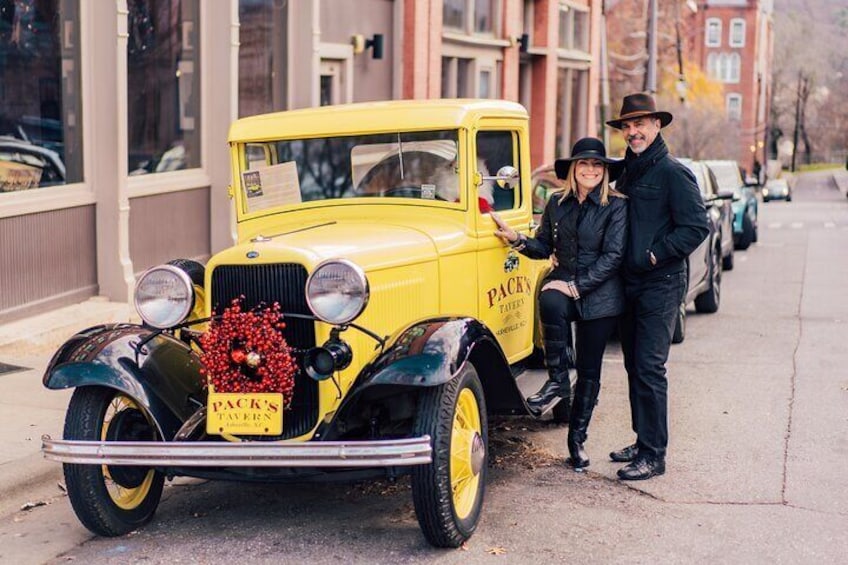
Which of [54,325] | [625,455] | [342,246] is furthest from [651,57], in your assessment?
[342,246]

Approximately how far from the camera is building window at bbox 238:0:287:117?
14359 mm

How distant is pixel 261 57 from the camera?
14859 millimetres

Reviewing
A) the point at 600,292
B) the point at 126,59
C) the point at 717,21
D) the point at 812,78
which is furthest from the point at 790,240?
the point at 812,78

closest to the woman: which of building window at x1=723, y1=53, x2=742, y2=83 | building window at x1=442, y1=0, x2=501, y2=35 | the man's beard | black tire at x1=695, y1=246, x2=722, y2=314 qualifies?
the man's beard

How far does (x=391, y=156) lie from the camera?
6.75 metres

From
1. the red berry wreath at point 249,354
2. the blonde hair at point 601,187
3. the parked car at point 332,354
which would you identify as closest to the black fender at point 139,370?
the parked car at point 332,354

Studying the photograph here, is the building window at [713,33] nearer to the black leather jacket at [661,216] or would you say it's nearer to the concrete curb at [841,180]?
the concrete curb at [841,180]

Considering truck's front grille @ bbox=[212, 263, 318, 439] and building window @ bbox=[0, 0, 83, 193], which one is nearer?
truck's front grille @ bbox=[212, 263, 318, 439]

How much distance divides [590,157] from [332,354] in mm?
2029

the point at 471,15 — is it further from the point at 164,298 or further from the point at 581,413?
the point at 164,298

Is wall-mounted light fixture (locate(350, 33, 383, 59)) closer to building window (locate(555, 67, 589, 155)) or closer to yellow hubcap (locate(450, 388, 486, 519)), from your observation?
building window (locate(555, 67, 589, 155))

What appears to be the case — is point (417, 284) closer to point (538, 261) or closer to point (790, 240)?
point (538, 261)

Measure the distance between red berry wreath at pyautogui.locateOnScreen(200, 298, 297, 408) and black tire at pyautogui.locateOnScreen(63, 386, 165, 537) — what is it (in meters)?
0.61

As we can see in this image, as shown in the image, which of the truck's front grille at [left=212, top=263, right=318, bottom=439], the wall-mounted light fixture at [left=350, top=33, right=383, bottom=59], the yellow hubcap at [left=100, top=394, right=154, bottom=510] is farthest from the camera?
the wall-mounted light fixture at [left=350, top=33, right=383, bottom=59]
